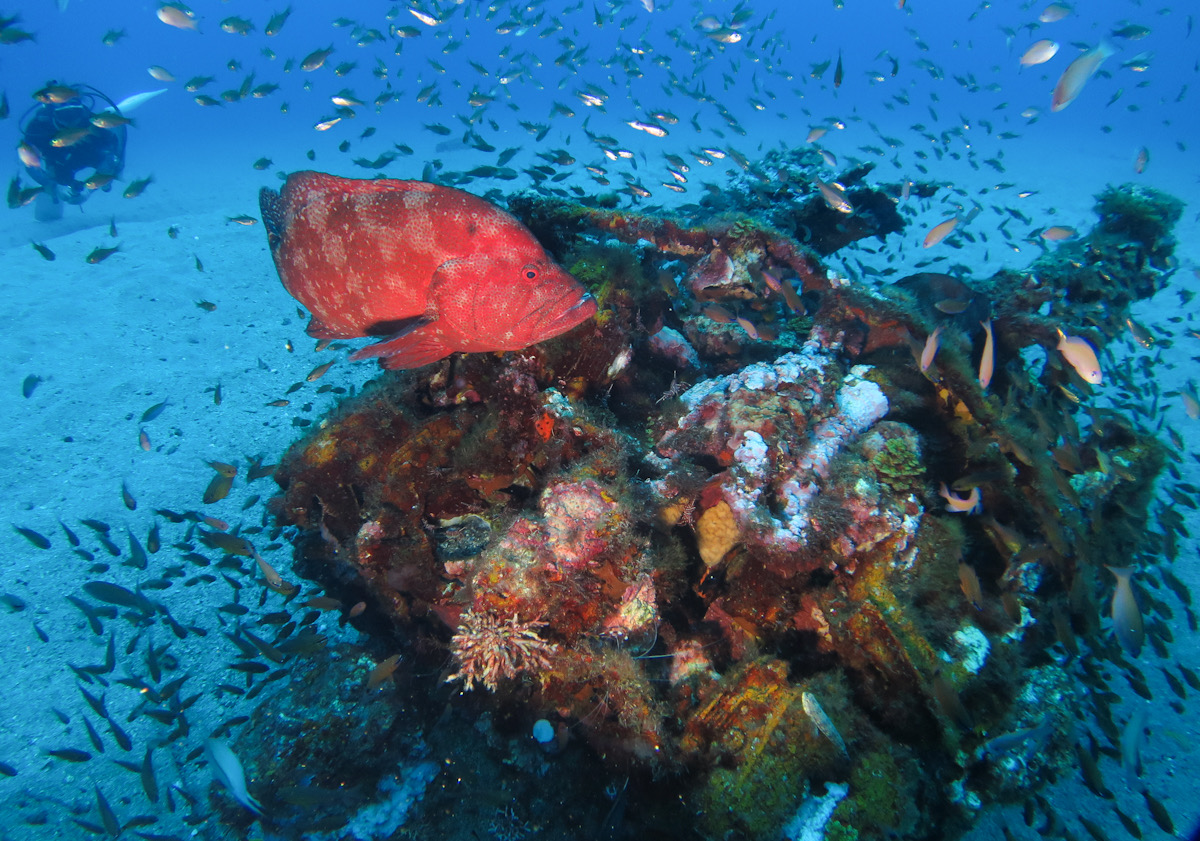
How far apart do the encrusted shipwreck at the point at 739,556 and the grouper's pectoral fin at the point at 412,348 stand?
3.17 ft

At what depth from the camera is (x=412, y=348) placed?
3.01 m

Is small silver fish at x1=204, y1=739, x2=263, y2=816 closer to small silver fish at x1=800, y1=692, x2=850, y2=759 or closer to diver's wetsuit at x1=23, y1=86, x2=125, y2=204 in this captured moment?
small silver fish at x1=800, y1=692, x2=850, y2=759

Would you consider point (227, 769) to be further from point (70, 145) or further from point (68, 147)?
point (68, 147)

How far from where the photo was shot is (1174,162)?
129 feet

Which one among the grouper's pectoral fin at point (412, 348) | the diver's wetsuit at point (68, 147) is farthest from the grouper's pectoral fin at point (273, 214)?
the diver's wetsuit at point (68, 147)

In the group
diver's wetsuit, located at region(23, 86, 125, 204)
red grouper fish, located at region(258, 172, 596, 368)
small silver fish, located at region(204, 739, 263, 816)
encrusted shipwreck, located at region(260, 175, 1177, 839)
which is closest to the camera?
red grouper fish, located at region(258, 172, 596, 368)

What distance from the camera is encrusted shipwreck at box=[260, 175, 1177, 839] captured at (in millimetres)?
3086

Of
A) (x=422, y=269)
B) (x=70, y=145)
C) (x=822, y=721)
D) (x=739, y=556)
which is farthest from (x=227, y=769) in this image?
(x=70, y=145)

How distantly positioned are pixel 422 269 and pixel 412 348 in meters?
0.51

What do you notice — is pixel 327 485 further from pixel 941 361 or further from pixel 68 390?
pixel 68 390

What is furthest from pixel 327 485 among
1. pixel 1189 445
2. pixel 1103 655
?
pixel 1189 445

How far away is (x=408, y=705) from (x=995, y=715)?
4.43 m

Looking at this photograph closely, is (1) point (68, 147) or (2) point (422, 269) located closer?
(2) point (422, 269)

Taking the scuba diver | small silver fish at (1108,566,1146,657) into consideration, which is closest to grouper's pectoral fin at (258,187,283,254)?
small silver fish at (1108,566,1146,657)
